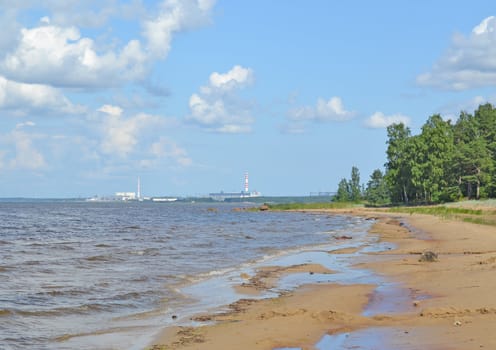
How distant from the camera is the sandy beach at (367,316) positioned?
431 inches

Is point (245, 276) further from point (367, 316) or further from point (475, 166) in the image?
point (475, 166)

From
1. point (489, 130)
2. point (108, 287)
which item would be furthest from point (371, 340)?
point (489, 130)

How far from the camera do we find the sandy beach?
35.9 ft

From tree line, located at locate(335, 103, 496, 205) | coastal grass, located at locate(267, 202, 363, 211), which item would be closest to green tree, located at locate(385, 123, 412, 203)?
tree line, located at locate(335, 103, 496, 205)

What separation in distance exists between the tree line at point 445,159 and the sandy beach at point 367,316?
7186cm

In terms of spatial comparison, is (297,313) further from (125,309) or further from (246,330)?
(125,309)

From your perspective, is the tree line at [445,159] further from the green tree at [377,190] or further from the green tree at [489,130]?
the green tree at [377,190]

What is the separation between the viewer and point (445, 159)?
99312 mm

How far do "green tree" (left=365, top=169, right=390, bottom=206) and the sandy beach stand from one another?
4967 inches

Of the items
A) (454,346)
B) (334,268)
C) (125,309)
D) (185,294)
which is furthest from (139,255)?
(454,346)

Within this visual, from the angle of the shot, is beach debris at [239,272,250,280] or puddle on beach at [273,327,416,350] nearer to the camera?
puddle on beach at [273,327,416,350]

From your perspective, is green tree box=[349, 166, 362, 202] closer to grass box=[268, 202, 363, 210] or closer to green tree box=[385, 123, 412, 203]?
grass box=[268, 202, 363, 210]

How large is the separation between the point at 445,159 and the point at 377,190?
1986 inches

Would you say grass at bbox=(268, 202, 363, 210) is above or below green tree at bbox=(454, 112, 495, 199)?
below
